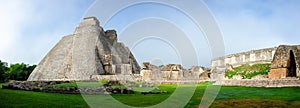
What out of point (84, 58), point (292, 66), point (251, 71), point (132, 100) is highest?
point (84, 58)

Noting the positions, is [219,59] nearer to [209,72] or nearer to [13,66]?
[209,72]

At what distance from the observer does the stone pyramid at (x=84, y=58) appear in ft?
140

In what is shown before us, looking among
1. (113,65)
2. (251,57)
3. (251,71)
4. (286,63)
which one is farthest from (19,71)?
(286,63)

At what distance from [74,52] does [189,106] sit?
1526 inches

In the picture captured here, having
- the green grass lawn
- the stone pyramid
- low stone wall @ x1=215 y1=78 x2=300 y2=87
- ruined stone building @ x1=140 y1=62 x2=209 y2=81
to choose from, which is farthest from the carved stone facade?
the stone pyramid

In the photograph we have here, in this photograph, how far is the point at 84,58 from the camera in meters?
45.9

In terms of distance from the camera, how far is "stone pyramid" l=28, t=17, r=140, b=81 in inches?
1677

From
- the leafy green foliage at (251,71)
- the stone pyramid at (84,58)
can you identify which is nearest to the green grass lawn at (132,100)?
the leafy green foliage at (251,71)

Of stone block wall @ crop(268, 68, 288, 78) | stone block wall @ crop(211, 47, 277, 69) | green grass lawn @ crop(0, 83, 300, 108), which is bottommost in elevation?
green grass lawn @ crop(0, 83, 300, 108)

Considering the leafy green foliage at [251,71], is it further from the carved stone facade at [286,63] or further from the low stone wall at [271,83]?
the low stone wall at [271,83]

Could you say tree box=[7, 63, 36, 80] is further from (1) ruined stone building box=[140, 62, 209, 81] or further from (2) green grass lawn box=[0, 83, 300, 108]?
(2) green grass lawn box=[0, 83, 300, 108]

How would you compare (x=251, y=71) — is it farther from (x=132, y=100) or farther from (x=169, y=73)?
(x=132, y=100)

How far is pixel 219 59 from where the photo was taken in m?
48.5

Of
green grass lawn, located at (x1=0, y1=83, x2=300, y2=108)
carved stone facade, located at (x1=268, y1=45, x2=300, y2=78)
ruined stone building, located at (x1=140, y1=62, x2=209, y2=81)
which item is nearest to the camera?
green grass lawn, located at (x1=0, y1=83, x2=300, y2=108)
